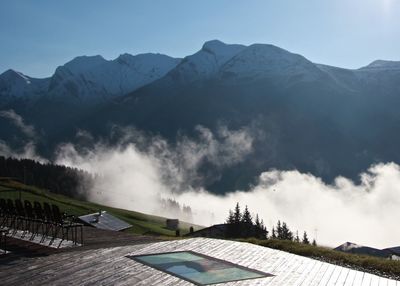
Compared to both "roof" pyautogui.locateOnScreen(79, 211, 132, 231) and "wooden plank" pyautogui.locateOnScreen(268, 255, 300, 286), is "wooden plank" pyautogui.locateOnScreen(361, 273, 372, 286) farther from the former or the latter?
"roof" pyautogui.locateOnScreen(79, 211, 132, 231)

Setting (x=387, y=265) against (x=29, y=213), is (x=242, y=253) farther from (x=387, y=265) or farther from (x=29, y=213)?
→ (x=29, y=213)

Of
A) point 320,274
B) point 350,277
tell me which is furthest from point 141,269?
point 350,277

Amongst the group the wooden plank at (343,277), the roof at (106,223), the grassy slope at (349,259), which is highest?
the wooden plank at (343,277)

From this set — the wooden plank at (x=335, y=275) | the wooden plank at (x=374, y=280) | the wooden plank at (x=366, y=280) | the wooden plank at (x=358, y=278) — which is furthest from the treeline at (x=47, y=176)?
the wooden plank at (x=374, y=280)

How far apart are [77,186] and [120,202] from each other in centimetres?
3264

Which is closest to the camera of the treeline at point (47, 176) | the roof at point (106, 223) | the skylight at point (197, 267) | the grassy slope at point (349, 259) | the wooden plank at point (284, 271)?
the wooden plank at point (284, 271)

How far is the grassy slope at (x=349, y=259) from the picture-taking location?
14029 millimetres

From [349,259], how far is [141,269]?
22.8 ft

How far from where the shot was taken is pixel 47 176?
148125 millimetres

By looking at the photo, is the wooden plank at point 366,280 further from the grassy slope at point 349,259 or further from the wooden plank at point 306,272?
the wooden plank at point 306,272

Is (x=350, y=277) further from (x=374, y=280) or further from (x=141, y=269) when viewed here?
(x=141, y=269)

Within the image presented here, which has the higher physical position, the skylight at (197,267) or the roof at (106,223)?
the skylight at (197,267)

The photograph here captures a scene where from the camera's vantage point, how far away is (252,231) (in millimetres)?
69688

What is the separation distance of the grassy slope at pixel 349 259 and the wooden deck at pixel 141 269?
0.80 meters
